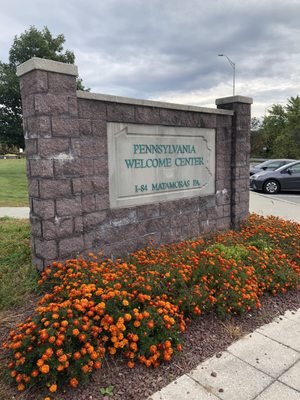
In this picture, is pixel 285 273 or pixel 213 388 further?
pixel 285 273

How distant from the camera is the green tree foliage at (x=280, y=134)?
3316 centimetres

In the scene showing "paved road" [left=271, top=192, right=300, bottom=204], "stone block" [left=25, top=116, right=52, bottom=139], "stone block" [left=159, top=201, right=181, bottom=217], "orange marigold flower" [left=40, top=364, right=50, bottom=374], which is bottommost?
"paved road" [left=271, top=192, right=300, bottom=204]

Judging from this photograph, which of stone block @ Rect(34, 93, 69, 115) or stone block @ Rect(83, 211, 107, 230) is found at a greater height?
stone block @ Rect(34, 93, 69, 115)

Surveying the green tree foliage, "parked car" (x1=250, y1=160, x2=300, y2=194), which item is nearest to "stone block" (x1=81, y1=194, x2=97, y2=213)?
"parked car" (x1=250, y1=160, x2=300, y2=194)

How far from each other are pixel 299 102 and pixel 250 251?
36.6 m

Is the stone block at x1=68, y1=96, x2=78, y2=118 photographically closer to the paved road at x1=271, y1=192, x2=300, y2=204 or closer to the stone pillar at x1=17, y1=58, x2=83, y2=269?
the stone pillar at x1=17, y1=58, x2=83, y2=269

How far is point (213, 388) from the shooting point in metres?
2.26

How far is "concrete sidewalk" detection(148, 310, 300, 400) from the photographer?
2.21 m

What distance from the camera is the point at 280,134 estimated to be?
1458 inches

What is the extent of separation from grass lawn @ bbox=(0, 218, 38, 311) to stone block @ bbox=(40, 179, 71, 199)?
2.93ft

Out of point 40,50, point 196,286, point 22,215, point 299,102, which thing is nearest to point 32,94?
point 196,286

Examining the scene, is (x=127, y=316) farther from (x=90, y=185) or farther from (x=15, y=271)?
(x=15, y=271)

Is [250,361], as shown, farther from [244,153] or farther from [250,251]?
[244,153]

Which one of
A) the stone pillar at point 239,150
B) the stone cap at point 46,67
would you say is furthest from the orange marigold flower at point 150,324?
the stone pillar at point 239,150
